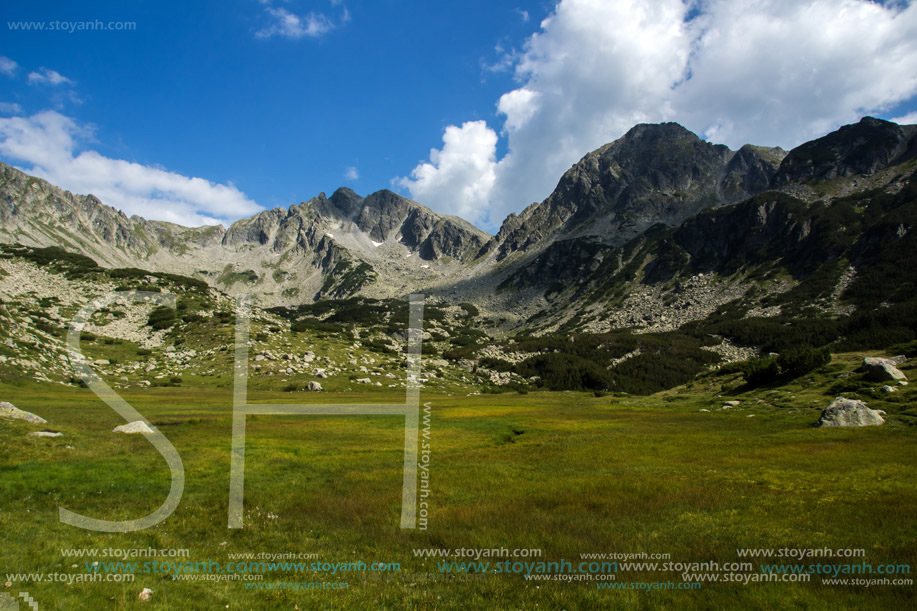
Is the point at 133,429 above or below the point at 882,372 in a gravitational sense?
below

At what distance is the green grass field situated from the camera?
1023 centimetres

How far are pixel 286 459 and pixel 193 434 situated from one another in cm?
1274

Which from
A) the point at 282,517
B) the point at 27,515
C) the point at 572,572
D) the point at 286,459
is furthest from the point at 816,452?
the point at 27,515

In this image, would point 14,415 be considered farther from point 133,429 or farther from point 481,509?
point 481,509

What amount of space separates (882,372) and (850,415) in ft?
54.4

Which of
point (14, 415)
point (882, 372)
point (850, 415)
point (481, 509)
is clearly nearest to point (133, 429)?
point (14, 415)

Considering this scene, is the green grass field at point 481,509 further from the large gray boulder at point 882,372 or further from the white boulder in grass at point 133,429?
the large gray boulder at point 882,372

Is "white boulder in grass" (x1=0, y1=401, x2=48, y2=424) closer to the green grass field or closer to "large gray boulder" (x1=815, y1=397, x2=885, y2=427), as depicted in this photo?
the green grass field

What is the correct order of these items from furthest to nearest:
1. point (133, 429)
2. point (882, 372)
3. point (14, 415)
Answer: point (882, 372), point (133, 429), point (14, 415)

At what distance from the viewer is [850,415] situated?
33969 millimetres

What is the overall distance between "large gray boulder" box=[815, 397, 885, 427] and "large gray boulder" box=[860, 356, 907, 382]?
41.5ft

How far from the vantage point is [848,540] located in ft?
41.5

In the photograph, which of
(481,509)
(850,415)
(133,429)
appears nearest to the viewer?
(481,509)

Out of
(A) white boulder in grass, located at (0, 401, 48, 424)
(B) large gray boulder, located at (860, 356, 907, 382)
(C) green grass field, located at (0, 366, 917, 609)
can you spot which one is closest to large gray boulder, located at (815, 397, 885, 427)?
(C) green grass field, located at (0, 366, 917, 609)
